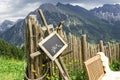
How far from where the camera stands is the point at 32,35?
934 centimetres

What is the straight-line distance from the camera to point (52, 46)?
28.0ft

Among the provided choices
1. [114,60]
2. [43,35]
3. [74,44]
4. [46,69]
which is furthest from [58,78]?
[114,60]

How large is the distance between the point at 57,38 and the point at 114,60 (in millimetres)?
11239

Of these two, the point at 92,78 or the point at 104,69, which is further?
the point at 104,69

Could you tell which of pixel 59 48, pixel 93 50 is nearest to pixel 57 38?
pixel 59 48

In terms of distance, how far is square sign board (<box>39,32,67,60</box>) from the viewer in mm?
8469

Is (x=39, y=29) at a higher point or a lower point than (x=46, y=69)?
higher

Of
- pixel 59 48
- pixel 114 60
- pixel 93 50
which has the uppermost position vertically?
pixel 59 48

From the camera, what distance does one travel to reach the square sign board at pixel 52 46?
847 cm

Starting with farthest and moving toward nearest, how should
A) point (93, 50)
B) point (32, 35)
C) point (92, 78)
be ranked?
1. point (93, 50)
2. point (32, 35)
3. point (92, 78)

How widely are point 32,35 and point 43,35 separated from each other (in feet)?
0.92

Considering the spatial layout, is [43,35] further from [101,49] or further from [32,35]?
[101,49]

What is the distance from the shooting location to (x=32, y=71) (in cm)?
920

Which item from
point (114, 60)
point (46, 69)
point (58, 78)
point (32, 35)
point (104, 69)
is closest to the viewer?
point (104, 69)
